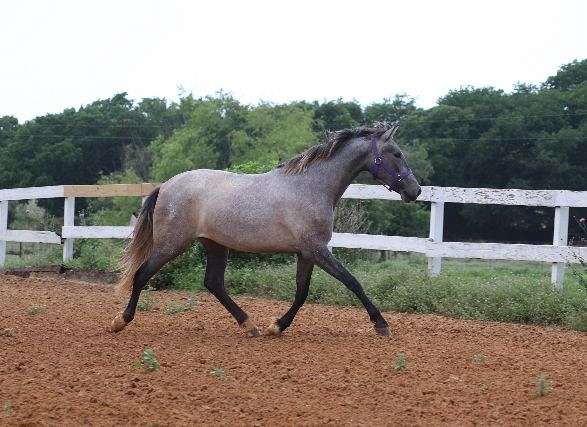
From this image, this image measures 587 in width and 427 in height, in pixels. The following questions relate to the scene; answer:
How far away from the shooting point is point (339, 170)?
798 centimetres

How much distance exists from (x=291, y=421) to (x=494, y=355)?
281cm

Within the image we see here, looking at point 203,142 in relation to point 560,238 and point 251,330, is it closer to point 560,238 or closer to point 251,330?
point 560,238

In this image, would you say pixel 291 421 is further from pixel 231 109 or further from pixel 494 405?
pixel 231 109

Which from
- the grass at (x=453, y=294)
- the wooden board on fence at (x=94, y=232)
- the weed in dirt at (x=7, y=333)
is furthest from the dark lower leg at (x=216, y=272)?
the wooden board on fence at (x=94, y=232)

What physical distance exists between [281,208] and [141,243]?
1700 mm

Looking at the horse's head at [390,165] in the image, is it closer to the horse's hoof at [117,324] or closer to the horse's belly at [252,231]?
the horse's belly at [252,231]

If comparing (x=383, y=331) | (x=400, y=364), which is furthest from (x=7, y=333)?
(x=400, y=364)

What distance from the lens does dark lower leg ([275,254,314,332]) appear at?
782 cm

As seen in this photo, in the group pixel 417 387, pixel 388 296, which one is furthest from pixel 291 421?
pixel 388 296

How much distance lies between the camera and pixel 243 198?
313 inches

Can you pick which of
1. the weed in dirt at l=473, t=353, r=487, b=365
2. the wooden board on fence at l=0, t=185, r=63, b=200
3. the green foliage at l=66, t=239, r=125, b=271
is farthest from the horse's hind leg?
the wooden board on fence at l=0, t=185, r=63, b=200

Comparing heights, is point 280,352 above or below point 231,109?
below

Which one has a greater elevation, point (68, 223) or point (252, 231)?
point (252, 231)

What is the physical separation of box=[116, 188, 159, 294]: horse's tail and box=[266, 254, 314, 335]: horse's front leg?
1649 mm
